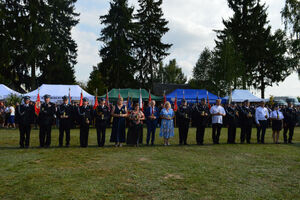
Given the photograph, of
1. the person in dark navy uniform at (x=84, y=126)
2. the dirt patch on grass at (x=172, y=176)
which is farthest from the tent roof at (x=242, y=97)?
the dirt patch on grass at (x=172, y=176)

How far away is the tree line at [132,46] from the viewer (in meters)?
32.8

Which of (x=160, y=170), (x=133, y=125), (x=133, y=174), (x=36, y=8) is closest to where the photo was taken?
(x=133, y=174)

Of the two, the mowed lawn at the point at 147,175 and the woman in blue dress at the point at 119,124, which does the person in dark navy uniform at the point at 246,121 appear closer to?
the mowed lawn at the point at 147,175

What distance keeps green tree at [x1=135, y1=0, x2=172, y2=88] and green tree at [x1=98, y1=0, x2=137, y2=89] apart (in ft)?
4.46

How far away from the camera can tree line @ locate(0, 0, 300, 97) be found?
32.8 m

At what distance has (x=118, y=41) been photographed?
1485 inches

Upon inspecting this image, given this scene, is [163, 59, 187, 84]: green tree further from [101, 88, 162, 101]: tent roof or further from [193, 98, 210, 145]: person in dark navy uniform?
[193, 98, 210, 145]: person in dark navy uniform

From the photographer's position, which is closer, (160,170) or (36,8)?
(160,170)

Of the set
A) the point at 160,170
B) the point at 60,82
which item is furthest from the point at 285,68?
the point at 160,170

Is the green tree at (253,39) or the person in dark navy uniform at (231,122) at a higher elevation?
the green tree at (253,39)

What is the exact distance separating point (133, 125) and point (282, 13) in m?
33.4

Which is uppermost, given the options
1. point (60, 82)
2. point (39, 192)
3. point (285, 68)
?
point (285, 68)

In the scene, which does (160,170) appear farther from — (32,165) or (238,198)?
(32,165)

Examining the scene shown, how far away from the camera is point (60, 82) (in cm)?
3838
